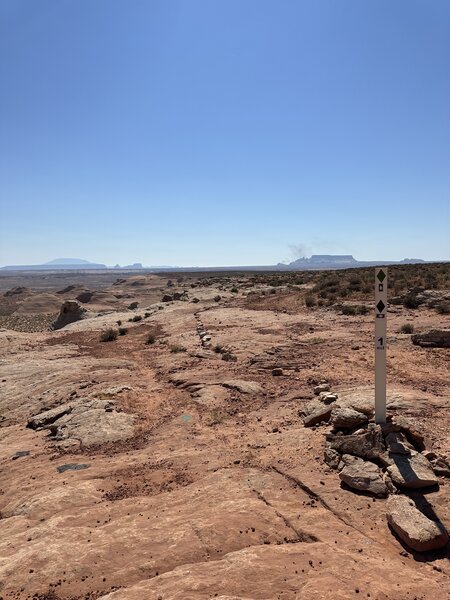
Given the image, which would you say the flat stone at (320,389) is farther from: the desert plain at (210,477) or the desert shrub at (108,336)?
the desert shrub at (108,336)

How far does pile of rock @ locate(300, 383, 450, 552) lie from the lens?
5320 mm

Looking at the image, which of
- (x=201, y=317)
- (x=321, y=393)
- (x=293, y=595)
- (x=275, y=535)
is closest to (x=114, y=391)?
(x=321, y=393)

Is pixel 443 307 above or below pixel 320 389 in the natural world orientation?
above

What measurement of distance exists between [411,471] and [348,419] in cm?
160

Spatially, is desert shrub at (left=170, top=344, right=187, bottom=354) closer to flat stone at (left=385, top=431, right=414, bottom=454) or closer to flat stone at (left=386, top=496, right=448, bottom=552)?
flat stone at (left=385, top=431, right=414, bottom=454)

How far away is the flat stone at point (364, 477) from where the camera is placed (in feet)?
20.5

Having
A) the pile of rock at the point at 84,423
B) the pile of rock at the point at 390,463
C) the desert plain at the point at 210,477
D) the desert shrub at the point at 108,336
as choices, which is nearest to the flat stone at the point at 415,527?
the pile of rock at the point at 390,463

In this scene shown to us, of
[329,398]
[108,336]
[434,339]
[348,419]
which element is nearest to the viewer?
[348,419]

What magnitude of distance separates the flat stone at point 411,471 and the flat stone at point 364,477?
20cm

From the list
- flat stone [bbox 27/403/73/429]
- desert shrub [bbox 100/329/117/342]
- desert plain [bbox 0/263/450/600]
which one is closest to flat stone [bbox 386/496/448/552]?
desert plain [bbox 0/263/450/600]

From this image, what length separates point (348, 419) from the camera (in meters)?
7.85

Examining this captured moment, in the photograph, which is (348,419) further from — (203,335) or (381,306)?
(203,335)

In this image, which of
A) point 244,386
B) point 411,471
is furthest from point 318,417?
point 244,386

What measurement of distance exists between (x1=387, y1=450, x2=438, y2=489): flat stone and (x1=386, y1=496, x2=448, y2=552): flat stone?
427 mm
